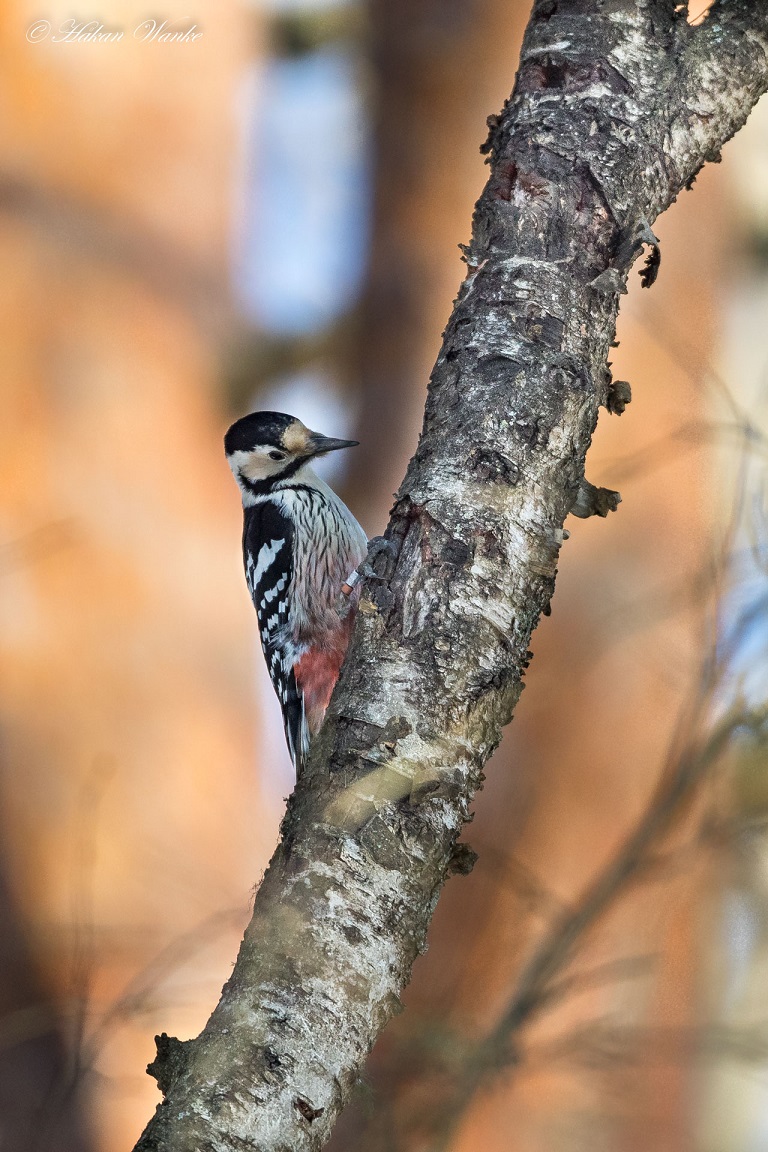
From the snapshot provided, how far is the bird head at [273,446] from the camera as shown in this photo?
2811 mm

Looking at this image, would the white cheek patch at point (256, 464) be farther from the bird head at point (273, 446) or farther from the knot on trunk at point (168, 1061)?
the knot on trunk at point (168, 1061)

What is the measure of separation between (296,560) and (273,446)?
1.14ft

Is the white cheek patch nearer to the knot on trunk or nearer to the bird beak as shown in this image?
the bird beak

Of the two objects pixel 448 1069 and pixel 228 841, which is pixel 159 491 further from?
pixel 448 1069

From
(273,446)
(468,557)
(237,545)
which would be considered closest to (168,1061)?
(468,557)

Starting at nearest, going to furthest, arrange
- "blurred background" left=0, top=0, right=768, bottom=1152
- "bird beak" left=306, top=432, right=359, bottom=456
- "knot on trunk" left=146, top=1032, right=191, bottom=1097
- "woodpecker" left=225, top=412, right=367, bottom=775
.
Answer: "knot on trunk" left=146, top=1032, right=191, bottom=1097 → "woodpecker" left=225, top=412, right=367, bottom=775 → "bird beak" left=306, top=432, right=359, bottom=456 → "blurred background" left=0, top=0, right=768, bottom=1152

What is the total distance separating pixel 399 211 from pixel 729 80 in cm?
296

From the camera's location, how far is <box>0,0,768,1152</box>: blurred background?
3.53 metres

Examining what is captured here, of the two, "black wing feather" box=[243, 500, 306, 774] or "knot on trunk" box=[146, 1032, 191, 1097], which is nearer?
"knot on trunk" box=[146, 1032, 191, 1097]

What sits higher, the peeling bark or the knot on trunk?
the peeling bark

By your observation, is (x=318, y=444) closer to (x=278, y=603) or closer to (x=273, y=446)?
(x=273, y=446)

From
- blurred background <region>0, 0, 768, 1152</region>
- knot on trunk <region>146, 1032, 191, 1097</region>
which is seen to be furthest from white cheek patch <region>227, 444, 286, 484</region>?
knot on trunk <region>146, 1032, 191, 1097</region>

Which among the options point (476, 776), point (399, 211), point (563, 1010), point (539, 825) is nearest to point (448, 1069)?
point (563, 1010)

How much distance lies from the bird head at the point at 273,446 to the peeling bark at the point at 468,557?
55.4 inches
